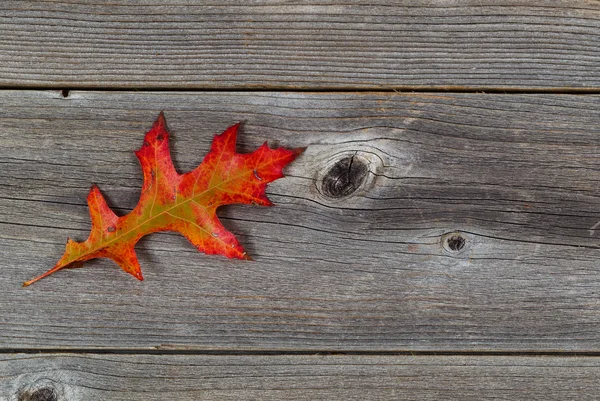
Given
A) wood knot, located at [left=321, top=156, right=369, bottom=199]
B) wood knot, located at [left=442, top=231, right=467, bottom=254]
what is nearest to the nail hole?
wood knot, located at [left=442, top=231, right=467, bottom=254]

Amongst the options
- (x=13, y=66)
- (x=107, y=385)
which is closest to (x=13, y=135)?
(x=13, y=66)

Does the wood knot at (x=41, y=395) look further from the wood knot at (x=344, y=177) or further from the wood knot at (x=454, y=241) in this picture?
the wood knot at (x=454, y=241)

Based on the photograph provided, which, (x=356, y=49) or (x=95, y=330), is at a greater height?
(x=356, y=49)

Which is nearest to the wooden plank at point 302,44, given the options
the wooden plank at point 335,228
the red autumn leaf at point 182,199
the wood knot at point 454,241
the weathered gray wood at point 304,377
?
the wooden plank at point 335,228

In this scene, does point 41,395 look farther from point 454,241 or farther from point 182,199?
point 454,241

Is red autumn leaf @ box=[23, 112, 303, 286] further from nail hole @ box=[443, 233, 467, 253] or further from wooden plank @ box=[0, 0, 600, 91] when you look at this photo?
nail hole @ box=[443, 233, 467, 253]

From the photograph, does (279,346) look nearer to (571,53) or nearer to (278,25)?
(278,25)
